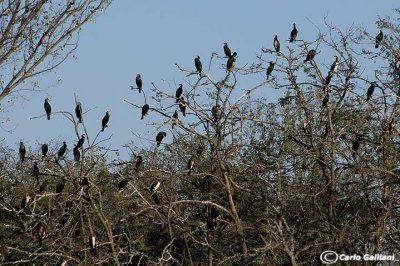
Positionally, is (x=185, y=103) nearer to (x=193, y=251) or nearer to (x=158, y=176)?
(x=158, y=176)

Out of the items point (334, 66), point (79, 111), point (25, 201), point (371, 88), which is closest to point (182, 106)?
point (79, 111)

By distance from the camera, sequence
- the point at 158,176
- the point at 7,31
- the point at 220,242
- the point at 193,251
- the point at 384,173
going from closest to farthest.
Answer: the point at 384,173
the point at 158,176
the point at 220,242
the point at 193,251
the point at 7,31

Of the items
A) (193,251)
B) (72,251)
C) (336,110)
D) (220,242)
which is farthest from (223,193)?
(72,251)

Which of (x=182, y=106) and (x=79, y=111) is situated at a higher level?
(x=182, y=106)

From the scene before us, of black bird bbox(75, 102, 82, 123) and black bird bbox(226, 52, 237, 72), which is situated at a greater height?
black bird bbox(226, 52, 237, 72)

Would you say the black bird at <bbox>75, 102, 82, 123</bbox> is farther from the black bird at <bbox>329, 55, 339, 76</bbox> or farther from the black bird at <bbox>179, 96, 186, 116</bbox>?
the black bird at <bbox>329, 55, 339, 76</bbox>

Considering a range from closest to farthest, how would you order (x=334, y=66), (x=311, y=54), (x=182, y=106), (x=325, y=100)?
1. (x=182, y=106)
2. (x=325, y=100)
3. (x=311, y=54)
4. (x=334, y=66)

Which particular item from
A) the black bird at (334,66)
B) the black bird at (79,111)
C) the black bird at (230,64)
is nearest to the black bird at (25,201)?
the black bird at (79,111)

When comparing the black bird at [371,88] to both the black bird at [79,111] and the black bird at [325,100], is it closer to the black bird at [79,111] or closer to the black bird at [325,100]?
the black bird at [325,100]

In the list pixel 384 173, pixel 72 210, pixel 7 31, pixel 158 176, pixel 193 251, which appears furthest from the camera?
pixel 7 31

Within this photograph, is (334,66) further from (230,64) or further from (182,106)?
(182,106)

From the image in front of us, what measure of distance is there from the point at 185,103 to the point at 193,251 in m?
5.15

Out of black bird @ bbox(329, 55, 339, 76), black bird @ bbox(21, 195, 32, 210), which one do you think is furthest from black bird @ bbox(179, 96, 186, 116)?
black bird @ bbox(329, 55, 339, 76)

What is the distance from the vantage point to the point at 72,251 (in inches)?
558
